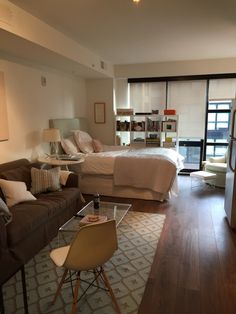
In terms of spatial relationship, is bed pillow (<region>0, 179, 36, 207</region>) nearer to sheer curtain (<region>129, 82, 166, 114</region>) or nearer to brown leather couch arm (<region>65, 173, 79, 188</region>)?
brown leather couch arm (<region>65, 173, 79, 188</region>)

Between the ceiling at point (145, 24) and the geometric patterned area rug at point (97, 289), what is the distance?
2648 mm

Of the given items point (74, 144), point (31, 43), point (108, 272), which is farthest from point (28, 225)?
point (74, 144)

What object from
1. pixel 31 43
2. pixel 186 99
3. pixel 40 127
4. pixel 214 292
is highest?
pixel 31 43

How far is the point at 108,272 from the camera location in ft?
7.76

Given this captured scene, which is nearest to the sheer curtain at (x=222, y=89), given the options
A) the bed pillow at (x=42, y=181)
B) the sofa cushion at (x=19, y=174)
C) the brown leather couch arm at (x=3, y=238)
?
the bed pillow at (x=42, y=181)

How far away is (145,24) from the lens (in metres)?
3.22

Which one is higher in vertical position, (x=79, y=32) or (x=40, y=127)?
(x=79, y=32)

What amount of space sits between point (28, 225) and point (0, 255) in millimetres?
410

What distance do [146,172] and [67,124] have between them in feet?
6.45

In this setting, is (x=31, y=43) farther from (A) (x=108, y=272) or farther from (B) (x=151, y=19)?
(A) (x=108, y=272)

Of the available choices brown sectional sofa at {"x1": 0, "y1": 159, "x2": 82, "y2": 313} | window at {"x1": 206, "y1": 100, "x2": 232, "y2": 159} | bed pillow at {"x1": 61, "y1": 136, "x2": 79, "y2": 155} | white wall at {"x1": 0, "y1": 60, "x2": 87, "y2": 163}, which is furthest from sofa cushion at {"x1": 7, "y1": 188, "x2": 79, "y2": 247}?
window at {"x1": 206, "y1": 100, "x2": 232, "y2": 159}

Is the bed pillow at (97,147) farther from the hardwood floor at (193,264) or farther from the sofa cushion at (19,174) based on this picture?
the sofa cushion at (19,174)

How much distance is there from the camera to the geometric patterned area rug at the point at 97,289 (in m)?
1.93

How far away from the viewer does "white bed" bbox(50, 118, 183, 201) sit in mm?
4074
